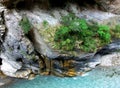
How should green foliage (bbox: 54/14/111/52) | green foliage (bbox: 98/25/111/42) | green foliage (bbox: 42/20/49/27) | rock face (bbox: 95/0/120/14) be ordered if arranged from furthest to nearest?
rock face (bbox: 95/0/120/14) < green foliage (bbox: 98/25/111/42) < green foliage (bbox: 42/20/49/27) < green foliage (bbox: 54/14/111/52)

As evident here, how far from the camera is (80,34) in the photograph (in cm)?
938

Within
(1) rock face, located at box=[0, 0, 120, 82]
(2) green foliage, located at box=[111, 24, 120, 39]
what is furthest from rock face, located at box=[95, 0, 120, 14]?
(2) green foliage, located at box=[111, 24, 120, 39]

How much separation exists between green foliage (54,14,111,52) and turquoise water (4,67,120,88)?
94cm

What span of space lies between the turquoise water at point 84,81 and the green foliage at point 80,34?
0.94 metres

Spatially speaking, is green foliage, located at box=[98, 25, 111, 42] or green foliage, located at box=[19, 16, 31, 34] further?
green foliage, located at box=[98, 25, 111, 42]

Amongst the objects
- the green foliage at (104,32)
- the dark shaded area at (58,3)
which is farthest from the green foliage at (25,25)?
the green foliage at (104,32)

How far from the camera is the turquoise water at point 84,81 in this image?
352 inches

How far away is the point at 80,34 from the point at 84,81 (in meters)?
1.62

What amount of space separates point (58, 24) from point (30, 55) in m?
1.51

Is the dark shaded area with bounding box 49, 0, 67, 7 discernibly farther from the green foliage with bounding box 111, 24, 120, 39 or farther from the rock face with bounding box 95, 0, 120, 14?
the green foliage with bounding box 111, 24, 120, 39

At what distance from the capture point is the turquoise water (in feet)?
29.3

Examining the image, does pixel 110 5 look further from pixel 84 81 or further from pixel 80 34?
pixel 84 81

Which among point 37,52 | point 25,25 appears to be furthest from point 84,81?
point 25,25

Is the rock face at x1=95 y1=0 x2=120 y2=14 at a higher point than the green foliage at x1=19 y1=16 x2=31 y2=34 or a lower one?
higher
